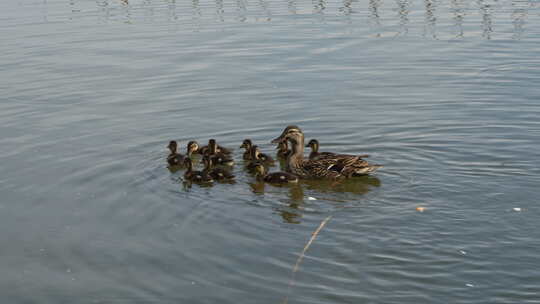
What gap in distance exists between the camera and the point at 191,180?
32.3 ft

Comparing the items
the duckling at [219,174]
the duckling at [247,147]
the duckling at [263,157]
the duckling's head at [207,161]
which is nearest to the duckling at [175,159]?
the duckling's head at [207,161]

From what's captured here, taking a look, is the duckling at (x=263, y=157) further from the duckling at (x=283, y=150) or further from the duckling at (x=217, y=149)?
the duckling at (x=217, y=149)

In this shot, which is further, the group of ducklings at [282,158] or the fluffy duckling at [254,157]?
the fluffy duckling at [254,157]

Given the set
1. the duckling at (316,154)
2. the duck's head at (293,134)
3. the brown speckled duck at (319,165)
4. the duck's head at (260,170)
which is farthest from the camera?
the duck's head at (293,134)

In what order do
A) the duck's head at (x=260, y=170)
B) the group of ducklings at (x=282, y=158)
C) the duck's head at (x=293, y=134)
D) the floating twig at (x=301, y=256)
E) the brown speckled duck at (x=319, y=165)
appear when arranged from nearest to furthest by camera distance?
1. the floating twig at (x=301, y=256)
2. the brown speckled duck at (x=319, y=165)
3. the group of ducklings at (x=282, y=158)
4. the duck's head at (x=260, y=170)
5. the duck's head at (x=293, y=134)

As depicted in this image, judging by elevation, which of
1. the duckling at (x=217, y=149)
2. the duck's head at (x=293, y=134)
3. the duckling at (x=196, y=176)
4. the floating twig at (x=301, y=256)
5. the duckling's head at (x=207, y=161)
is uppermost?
the duck's head at (x=293, y=134)

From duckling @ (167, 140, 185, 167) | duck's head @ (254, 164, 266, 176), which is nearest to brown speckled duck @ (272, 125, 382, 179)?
duck's head @ (254, 164, 266, 176)

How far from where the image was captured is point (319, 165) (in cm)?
984

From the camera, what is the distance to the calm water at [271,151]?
701cm

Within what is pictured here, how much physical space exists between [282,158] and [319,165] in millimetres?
1227

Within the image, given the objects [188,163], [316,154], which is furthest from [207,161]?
Result: [316,154]

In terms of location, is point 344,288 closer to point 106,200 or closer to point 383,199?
point 383,199

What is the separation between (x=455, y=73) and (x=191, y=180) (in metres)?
5.88

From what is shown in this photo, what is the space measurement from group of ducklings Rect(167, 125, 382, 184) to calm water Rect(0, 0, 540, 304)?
16 cm
